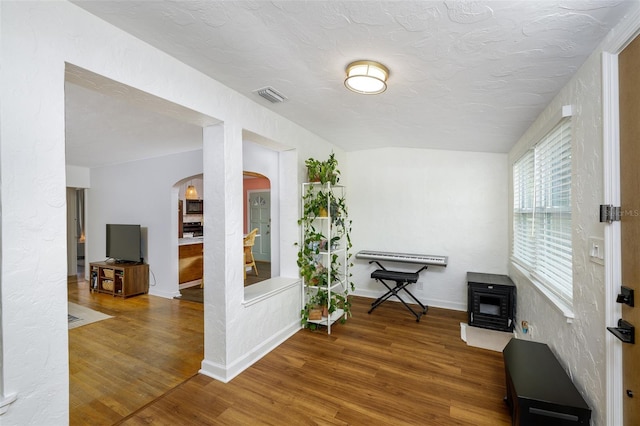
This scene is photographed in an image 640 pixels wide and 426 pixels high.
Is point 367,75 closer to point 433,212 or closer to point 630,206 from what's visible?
point 630,206

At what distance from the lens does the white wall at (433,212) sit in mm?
3980

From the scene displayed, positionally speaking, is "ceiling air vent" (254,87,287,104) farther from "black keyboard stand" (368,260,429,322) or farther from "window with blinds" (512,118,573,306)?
"black keyboard stand" (368,260,429,322)

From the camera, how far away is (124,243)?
5078 millimetres

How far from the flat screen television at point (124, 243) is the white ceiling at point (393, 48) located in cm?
266

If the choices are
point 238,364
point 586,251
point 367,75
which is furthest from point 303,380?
point 367,75

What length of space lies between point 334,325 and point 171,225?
10.3 ft

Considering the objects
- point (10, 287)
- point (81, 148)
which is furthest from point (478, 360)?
point (81, 148)

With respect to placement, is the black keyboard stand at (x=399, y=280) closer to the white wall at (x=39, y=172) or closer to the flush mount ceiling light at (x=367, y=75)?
the flush mount ceiling light at (x=367, y=75)

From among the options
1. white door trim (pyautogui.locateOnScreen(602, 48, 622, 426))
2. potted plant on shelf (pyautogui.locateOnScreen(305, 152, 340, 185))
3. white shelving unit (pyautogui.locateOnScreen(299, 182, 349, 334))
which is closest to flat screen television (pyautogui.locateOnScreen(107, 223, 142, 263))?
white shelving unit (pyautogui.locateOnScreen(299, 182, 349, 334))

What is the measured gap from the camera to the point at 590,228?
1.53 meters

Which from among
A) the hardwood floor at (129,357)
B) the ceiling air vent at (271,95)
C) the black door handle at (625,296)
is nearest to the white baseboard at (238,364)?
the hardwood floor at (129,357)

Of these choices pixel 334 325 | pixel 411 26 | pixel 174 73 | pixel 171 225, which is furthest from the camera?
pixel 171 225

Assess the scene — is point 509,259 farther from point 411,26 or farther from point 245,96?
point 245,96

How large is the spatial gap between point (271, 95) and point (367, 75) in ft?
3.10
